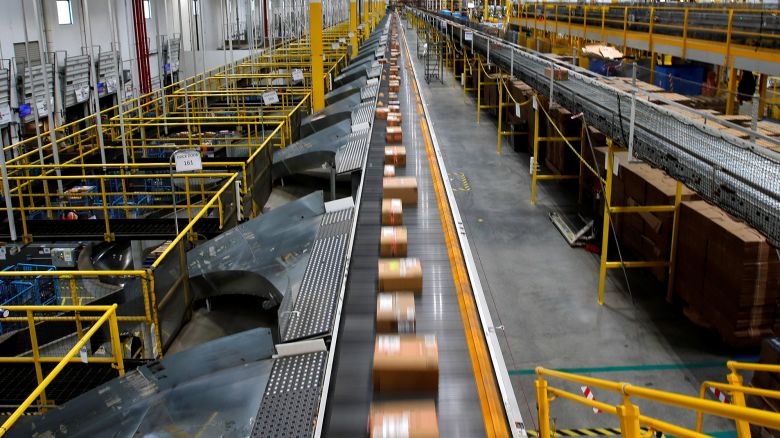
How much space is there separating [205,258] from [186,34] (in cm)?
2256

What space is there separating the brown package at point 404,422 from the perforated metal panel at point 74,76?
17213mm

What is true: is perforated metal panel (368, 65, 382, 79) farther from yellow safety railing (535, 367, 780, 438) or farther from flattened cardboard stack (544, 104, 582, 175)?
yellow safety railing (535, 367, 780, 438)

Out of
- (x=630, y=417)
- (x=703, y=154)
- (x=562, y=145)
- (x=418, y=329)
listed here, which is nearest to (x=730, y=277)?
(x=703, y=154)

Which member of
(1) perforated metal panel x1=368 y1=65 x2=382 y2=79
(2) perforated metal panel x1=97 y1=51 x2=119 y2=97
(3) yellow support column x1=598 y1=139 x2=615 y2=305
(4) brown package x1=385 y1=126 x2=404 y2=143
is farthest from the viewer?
(2) perforated metal panel x1=97 y1=51 x2=119 y2=97

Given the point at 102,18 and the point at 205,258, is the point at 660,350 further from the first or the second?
the point at 102,18

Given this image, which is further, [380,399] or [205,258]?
[205,258]

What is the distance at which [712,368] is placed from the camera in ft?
19.7

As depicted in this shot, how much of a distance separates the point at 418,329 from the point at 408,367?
0.65 m

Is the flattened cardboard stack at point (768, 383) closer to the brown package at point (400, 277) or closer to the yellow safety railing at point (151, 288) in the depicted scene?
the brown package at point (400, 277)

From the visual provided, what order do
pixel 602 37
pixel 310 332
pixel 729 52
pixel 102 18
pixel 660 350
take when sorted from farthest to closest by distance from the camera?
pixel 102 18
pixel 602 37
pixel 729 52
pixel 660 350
pixel 310 332

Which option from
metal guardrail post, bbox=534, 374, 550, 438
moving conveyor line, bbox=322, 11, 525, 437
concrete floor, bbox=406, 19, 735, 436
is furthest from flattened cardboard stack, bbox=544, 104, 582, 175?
metal guardrail post, bbox=534, 374, 550, 438

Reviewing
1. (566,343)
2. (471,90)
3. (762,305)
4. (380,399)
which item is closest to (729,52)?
(762,305)

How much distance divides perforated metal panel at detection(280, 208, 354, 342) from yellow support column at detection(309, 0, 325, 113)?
8.69 m

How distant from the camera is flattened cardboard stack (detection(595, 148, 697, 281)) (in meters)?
7.16
